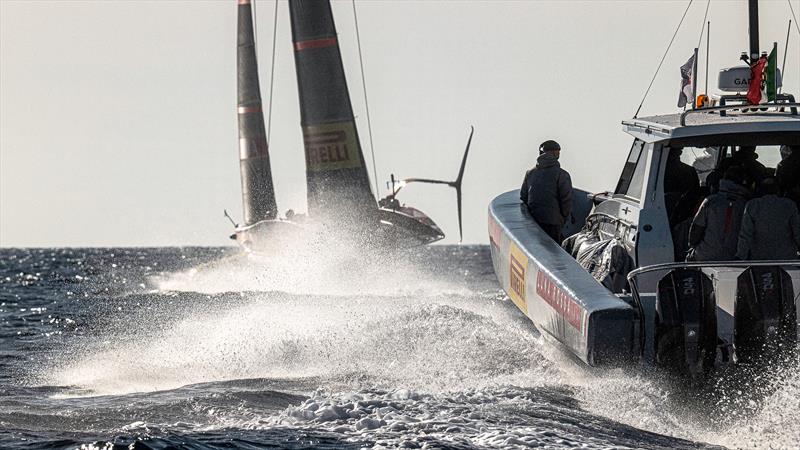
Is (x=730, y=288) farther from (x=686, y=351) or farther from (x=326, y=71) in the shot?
(x=326, y=71)

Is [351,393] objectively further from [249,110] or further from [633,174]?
[249,110]

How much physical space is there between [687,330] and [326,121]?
20762 mm

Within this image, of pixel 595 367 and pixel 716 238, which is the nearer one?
pixel 595 367

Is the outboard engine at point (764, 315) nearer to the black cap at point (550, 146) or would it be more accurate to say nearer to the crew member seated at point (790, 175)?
the crew member seated at point (790, 175)

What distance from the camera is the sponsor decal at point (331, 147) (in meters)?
28.1

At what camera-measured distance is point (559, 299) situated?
29.3 feet

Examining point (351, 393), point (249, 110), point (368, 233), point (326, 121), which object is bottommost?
point (368, 233)

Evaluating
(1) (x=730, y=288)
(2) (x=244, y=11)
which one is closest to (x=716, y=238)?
(1) (x=730, y=288)

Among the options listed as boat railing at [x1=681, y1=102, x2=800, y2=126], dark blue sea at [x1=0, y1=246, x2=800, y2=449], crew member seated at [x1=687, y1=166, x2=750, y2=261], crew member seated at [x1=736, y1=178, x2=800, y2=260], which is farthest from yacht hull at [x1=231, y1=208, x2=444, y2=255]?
crew member seated at [x1=736, y1=178, x2=800, y2=260]

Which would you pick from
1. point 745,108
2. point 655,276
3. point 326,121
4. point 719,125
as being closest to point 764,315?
point 655,276

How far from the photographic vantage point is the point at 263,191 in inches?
1596

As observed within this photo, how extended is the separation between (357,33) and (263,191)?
13.3m

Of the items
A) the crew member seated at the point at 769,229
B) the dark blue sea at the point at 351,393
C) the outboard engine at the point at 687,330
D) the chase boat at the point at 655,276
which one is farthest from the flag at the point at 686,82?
the outboard engine at the point at 687,330

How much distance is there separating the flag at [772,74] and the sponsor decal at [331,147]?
17467 millimetres
